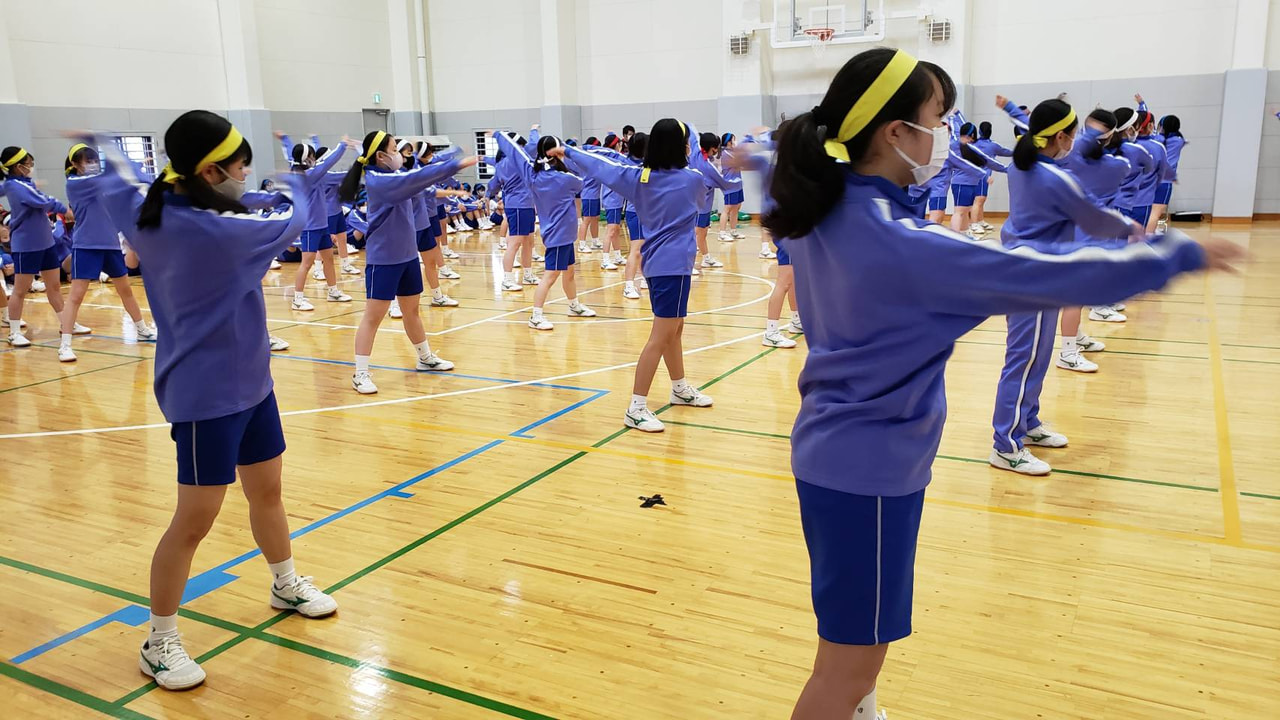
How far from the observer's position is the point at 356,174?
5938mm

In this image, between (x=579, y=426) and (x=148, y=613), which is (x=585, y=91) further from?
(x=148, y=613)

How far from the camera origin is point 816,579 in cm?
190

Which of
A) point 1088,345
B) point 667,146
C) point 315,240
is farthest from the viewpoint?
point 315,240

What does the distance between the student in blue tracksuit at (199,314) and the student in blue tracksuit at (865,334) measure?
64.8 inches

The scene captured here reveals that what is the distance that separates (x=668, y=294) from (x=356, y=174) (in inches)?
88.1

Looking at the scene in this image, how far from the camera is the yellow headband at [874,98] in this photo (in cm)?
175

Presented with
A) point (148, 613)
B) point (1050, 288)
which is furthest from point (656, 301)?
point (1050, 288)

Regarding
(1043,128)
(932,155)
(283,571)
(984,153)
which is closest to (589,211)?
(984,153)

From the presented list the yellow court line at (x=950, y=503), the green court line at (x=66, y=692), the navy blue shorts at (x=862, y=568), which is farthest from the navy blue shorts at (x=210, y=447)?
the yellow court line at (x=950, y=503)

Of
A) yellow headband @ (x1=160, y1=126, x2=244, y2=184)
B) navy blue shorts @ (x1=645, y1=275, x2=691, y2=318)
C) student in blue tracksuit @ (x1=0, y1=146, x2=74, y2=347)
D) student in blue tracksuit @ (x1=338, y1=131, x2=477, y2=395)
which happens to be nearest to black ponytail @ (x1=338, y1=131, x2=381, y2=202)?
student in blue tracksuit @ (x1=338, y1=131, x2=477, y2=395)

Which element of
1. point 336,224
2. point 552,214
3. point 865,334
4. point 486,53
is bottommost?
point 336,224

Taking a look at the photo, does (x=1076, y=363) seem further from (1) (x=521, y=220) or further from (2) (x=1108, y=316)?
(1) (x=521, y=220)

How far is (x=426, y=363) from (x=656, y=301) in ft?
8.22

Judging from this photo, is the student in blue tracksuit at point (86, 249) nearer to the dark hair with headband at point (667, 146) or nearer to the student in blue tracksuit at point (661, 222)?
the student in blue tracksuit at point (661, 222)
